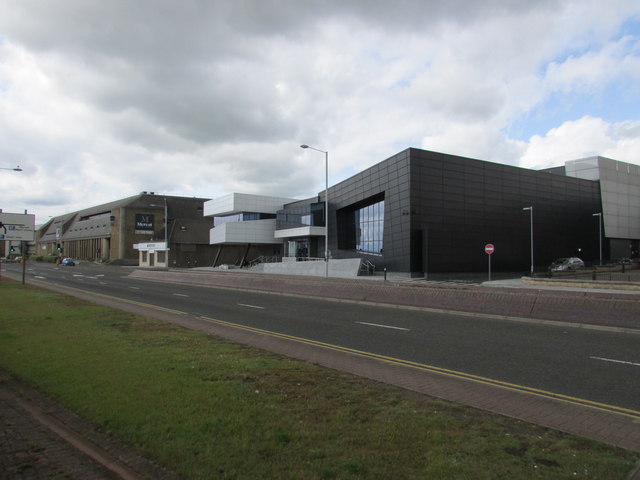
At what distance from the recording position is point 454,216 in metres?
43.4

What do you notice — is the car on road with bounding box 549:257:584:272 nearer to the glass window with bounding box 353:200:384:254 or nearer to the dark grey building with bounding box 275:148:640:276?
the dark grey building with bounding box 275:148:640:276

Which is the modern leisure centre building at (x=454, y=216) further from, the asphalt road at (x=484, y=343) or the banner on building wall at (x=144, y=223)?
the banner on building wall at (x=144, y=223)

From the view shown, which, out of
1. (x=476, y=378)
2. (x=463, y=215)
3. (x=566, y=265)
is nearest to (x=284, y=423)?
(x=476, y=378)

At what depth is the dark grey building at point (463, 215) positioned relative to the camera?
137ft

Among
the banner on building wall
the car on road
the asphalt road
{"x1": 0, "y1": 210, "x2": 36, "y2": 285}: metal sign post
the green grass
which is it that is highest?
the banner on building wall

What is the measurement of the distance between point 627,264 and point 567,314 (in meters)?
50.1

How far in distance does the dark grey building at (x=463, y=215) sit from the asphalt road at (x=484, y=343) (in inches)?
1009

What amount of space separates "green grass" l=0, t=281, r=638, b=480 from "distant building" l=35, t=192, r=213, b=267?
61176 millimetres

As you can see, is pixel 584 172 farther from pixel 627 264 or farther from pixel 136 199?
pixel 136 199

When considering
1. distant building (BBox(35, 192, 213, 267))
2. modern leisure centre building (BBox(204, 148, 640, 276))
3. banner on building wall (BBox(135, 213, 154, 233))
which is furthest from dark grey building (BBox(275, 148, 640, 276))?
banner on building wall (BBox(135, 213, 154, 233))

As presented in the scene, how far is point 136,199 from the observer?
10381cm

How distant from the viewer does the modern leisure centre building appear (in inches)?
1649

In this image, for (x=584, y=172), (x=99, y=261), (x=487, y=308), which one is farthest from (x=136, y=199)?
(x=487, y=308)

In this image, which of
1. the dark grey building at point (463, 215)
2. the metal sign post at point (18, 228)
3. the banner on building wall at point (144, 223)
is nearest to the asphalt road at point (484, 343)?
the metal sign post at point (18, 228)
